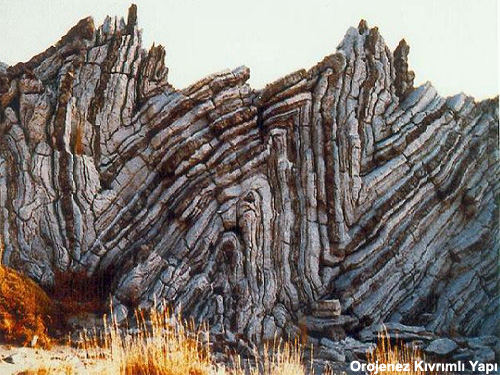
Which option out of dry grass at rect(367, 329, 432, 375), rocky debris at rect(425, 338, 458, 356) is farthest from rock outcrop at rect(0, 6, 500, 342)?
rocky debris at rect(425, 338, 458, 356)

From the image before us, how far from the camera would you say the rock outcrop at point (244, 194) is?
1805 centimetres

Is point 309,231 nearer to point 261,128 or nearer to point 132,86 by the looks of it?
point 261,128

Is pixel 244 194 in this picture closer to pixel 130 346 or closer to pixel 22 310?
pixel 130 346

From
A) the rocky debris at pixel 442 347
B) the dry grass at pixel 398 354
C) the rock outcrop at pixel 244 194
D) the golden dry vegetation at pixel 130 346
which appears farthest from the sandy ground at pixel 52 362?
the rocky debris at pixel 442 347

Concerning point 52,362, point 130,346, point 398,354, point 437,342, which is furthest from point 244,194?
point 52,362

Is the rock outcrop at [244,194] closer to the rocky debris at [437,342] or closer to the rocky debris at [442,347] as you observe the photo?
the rocky debris at [437,342]

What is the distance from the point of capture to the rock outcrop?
18.0 m

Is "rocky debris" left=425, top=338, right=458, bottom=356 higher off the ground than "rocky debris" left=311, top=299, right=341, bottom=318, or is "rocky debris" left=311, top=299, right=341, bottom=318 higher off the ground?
"rocky debris" left=311, top=299, right=341, bottom=318

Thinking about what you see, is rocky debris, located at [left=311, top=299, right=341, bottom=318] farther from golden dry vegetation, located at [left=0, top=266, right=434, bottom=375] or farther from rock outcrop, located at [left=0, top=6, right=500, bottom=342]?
golden dry vegetation, located at [left=0, top=266, right=434, bottom=375]

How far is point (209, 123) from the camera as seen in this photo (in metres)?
20.3

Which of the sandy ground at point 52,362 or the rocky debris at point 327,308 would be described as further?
the rocky debris at point 327,308

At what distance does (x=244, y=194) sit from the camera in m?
19.5

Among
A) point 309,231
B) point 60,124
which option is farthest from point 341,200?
point 60,124

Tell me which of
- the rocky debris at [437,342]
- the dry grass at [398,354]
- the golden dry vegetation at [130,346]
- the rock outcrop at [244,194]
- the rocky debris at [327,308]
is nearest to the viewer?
the golden dry vegetation at [130,346]
